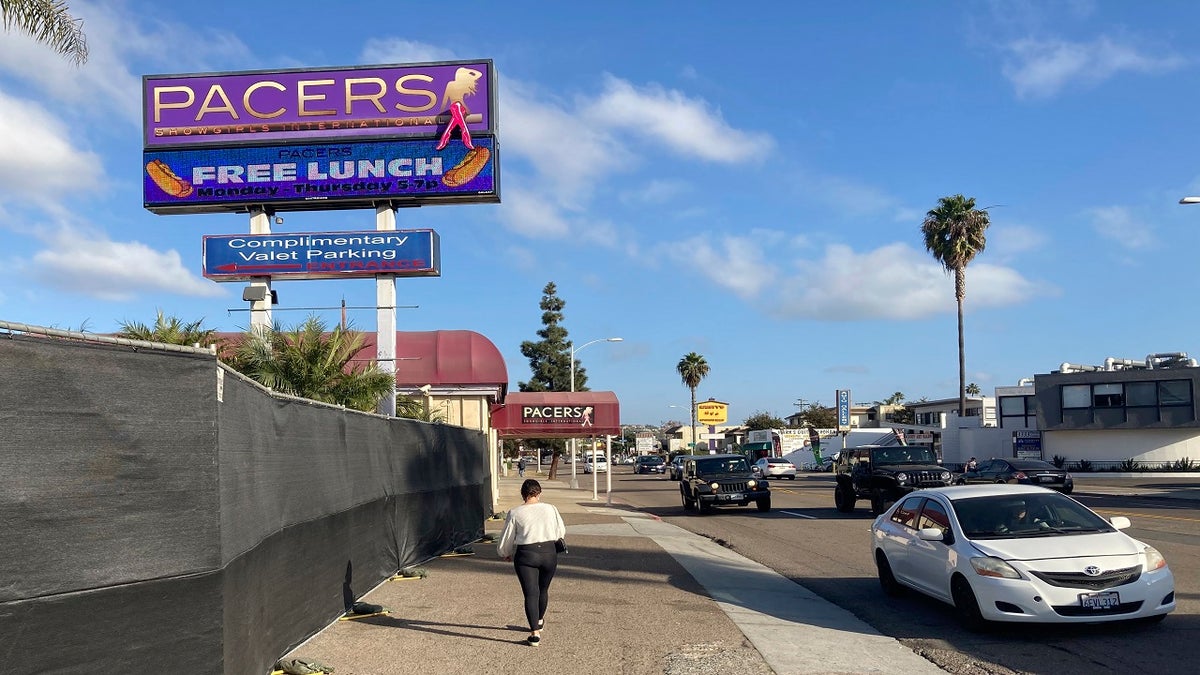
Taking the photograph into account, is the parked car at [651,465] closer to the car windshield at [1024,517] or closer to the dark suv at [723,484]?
the dark suv at [723,484]

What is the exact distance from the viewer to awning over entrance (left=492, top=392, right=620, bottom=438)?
3769cm

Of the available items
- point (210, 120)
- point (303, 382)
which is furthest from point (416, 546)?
point (210, 120)

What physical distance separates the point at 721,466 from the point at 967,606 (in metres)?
20.8

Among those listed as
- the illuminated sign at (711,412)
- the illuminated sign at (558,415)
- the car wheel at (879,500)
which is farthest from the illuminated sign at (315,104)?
the illuminated sign at (711,412)

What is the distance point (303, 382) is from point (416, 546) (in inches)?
181

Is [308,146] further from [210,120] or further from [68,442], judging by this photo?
[68,442]

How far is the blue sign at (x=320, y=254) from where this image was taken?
79.7 feet

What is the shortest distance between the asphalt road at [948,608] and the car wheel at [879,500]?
0.62m

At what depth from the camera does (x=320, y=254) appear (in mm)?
24328

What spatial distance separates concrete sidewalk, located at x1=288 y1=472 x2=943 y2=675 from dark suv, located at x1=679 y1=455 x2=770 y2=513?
525 inches

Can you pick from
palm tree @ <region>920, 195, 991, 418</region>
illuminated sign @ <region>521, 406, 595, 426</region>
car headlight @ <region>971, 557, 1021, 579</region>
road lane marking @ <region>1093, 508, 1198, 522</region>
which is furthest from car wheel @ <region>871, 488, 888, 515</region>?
palm tree @ <region>920, 195, 991, 418</region>

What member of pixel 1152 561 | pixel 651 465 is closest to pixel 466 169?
Result: pixel 1152 561

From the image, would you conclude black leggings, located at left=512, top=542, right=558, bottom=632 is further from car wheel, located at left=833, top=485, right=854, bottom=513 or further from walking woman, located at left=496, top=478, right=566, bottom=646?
car wheel, located at left=833, top=485, right=854, bottom=513

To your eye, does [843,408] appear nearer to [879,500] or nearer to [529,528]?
[879,500]
